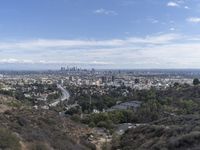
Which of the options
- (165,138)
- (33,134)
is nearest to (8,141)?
(33,134)

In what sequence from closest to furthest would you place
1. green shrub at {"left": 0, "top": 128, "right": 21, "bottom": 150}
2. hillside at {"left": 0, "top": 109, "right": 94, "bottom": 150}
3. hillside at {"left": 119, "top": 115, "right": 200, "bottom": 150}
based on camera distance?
1. green shrub at {"left": 0, "top": 128, "right": 21, "bottom": 150}
2. hillside at {"left": 119, "top": 115, "right": 200, "bottom": 150}
3. hillside at {"left": 0, "top": 109, "right": 94, "bottom": 150}

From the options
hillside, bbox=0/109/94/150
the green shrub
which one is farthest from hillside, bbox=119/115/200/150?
the green shrub

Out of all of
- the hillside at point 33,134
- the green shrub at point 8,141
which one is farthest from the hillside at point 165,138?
the green shrub at point 8,141

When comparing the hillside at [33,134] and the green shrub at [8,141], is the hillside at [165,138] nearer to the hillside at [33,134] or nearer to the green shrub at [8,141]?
the hillside at [33,134]

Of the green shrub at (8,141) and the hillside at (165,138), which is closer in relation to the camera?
the green shrub at (8,141)

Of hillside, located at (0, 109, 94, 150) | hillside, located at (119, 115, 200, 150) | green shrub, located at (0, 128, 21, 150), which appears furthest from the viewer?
hillside, located at (0, 109, 94, 150)

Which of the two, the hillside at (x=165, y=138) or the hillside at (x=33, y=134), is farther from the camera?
the hillside at (x=33, y=134)

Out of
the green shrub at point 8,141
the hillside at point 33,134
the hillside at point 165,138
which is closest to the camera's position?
the green shrub at point 8,141

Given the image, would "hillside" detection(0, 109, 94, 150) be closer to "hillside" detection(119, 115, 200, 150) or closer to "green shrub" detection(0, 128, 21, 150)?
"green shrub" detection(0, 128, 21, 150)

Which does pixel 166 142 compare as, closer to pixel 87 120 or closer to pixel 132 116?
pixel 87 120

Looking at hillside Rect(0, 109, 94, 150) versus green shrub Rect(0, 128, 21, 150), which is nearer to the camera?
green shrub Rect(0, 128, 21, 150)

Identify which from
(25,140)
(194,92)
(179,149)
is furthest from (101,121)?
(194,92)

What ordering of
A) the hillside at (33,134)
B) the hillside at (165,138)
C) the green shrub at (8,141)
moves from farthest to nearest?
the hillside at (33,134) → the hillside at (165,138) → the green shrub at (8,141)
